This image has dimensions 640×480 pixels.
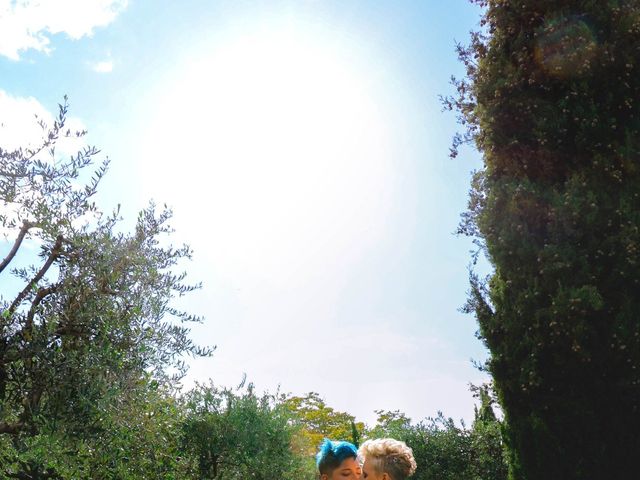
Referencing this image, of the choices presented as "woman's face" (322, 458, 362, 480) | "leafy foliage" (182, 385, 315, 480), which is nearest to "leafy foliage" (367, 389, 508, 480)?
"leafy foliage" (182, 385, 315, 480)

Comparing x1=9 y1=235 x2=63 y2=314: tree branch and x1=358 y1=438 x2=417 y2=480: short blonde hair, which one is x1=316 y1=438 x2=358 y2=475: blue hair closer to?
x1=358 y1=438 x2=417 y2=480: short blonde hair

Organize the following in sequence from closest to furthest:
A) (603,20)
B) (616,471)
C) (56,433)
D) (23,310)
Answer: (56,433) → (23,310) → (616,471) → (603,20)

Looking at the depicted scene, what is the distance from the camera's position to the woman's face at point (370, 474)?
5184mm

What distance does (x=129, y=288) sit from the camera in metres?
7.78

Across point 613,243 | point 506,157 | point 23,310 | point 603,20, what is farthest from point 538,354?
point 23,310

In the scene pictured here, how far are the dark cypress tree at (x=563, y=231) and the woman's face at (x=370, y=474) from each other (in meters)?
6.40

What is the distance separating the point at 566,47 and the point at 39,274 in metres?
10.0

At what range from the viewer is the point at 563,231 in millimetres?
11086

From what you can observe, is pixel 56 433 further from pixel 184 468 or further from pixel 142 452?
pixel 184 468

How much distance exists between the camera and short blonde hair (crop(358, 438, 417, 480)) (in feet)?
17.0

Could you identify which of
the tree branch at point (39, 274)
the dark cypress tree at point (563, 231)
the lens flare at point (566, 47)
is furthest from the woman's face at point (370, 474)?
the lens flare at point (566, 47)

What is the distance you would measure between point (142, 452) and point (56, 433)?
159cm

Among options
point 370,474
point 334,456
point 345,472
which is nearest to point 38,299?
→ point 334,456

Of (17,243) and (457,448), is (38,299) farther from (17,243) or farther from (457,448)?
(457,448)
